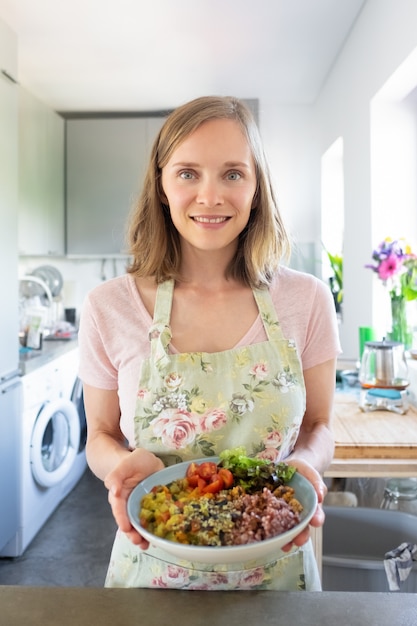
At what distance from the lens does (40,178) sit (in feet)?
12.3

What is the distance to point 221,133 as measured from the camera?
0.98m

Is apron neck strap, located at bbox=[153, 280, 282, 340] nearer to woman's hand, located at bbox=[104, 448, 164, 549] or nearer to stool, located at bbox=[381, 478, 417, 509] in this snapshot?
woman's hand, located at bbox=[104, 448, 164, 549]

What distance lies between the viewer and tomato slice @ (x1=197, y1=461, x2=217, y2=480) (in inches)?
32.9

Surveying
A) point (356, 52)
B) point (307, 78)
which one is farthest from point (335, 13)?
point (307, 78)

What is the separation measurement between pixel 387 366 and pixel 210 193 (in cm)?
123

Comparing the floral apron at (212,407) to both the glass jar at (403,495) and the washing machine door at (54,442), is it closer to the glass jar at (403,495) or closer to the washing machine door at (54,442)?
the glass jar at (403,495)

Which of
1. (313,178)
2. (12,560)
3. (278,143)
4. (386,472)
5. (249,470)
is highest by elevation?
(278,143)

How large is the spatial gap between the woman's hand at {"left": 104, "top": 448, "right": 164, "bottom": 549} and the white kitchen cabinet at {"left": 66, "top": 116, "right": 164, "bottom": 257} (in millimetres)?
3261

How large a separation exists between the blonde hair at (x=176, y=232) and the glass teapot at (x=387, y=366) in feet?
3.01

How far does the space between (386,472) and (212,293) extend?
0.71 meters

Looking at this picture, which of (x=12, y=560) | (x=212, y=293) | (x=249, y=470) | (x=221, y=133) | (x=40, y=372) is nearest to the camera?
(x=249, y=470)

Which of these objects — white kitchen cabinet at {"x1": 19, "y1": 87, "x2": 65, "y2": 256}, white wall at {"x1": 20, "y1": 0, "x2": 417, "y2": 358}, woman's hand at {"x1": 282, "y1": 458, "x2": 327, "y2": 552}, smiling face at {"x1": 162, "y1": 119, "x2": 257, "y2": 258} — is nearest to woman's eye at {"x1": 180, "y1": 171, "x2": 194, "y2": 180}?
smiling face at {"x1": 162, "y1": 119, "x2": 257, "y2": 258}

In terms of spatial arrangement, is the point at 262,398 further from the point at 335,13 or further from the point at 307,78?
the point at 307,78

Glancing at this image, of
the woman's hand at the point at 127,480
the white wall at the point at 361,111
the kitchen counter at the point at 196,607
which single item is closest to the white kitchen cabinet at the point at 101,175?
the white wall at the point at 361,111
